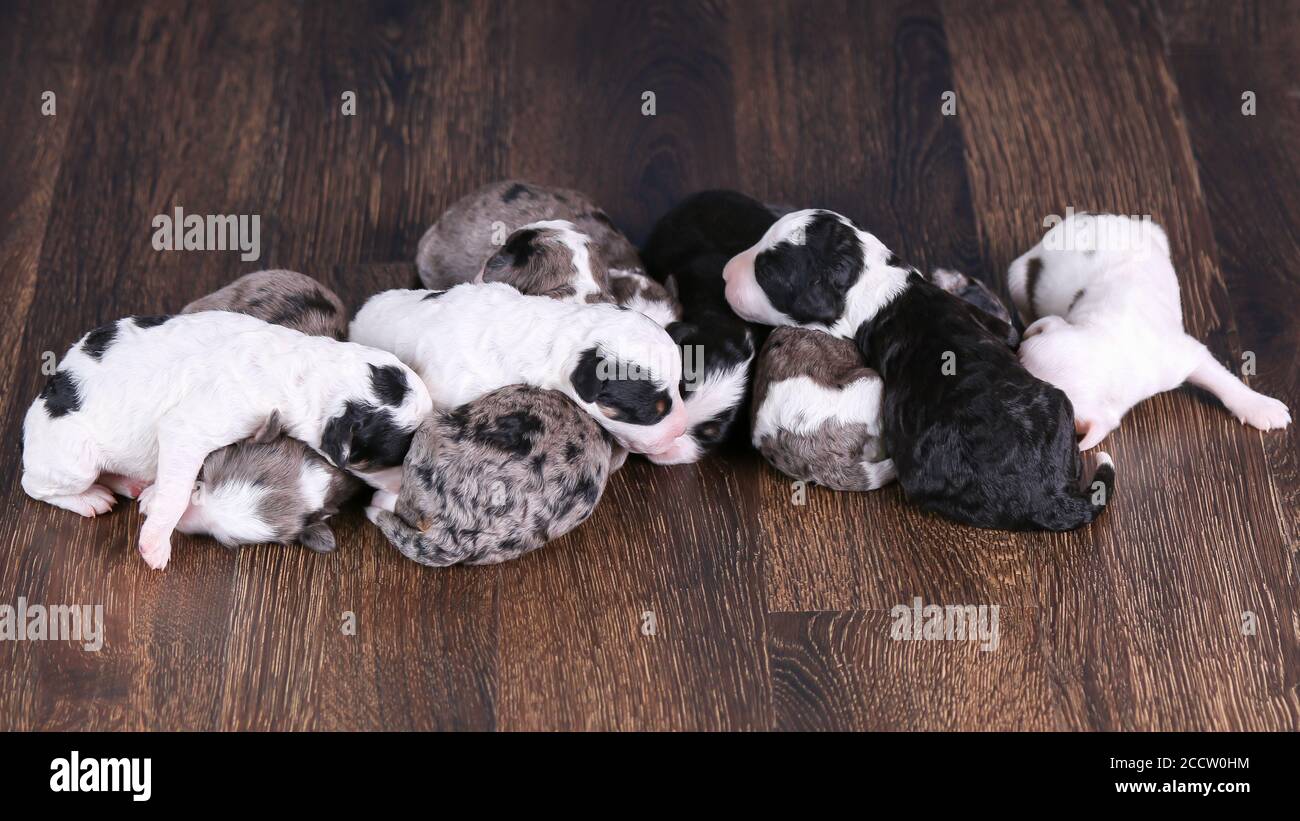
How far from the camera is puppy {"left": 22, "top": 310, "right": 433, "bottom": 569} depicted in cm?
318

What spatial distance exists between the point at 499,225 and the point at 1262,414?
225 centimetres

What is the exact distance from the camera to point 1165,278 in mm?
3777

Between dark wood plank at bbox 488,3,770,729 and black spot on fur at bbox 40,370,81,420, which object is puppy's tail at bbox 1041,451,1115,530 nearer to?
dark wood plank at bbox 488,3,770,729

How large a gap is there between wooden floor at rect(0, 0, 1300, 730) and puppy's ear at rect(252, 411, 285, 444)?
376 millimetres

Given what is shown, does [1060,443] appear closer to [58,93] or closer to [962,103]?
[962,103]

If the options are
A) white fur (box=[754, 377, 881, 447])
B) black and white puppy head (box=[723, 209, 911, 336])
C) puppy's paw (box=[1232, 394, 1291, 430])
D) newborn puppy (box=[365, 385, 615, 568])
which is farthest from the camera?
puppy's paw (box=[1232, 394, 1291, 430])

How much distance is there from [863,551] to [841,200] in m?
1.48

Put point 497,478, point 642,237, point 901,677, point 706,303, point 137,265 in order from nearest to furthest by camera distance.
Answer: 1. point 497,478
2. point 901,677
3. point 706,303
4. point 137,265
5. point 642,237

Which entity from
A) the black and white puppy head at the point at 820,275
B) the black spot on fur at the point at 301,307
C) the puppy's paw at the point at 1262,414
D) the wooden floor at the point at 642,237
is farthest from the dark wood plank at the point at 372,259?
the puppy's paw at the point at 1262,414

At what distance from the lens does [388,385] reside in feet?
10.5

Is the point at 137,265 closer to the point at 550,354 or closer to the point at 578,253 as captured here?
the point at 578,253

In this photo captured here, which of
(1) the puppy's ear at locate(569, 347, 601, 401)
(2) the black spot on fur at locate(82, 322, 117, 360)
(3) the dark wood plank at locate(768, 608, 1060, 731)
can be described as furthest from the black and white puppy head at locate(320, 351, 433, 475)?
(3) the dark wood plank at locate(768, 608, 1060, 731)

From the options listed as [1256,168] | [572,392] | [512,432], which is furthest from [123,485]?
[1256,168]

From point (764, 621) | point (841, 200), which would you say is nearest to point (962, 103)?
point (841, 200)
